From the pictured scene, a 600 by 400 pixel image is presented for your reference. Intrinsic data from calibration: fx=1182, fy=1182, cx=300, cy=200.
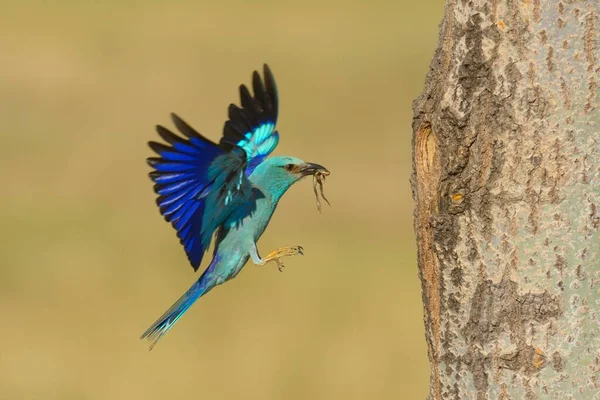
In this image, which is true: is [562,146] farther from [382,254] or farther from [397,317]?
[382,254]

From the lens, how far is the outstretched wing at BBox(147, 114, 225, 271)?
16.5 ft

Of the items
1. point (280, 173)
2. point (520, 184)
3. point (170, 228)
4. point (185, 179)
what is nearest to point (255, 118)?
point (280, 173)

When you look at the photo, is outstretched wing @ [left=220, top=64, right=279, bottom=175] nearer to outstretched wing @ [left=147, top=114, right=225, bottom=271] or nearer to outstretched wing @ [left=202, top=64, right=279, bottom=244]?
outstretched wing @ [left=202, top=64, right=279, bottom=244]

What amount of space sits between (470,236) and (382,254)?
7.37 m

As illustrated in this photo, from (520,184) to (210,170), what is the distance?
1926mm

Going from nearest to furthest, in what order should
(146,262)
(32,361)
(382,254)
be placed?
(32,361), (146,262), (382,254)

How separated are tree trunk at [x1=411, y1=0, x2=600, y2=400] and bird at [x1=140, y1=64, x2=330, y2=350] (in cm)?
138

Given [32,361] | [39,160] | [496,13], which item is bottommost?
[32,361]

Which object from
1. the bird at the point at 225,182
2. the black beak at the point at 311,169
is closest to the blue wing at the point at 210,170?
the bird at the point at 225,182

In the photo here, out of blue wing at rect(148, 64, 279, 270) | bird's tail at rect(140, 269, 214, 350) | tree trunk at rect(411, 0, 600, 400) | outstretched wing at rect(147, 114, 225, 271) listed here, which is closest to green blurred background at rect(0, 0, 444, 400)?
bird's tail at rect(140, 269, 214, 350)

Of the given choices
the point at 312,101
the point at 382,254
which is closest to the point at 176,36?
the point at 312,101

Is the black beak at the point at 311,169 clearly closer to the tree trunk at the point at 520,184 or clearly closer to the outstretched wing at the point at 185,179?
the outstretched wing at the point at 185,179

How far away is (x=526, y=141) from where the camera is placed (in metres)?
3.60

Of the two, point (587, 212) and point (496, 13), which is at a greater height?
point (496, 13)
